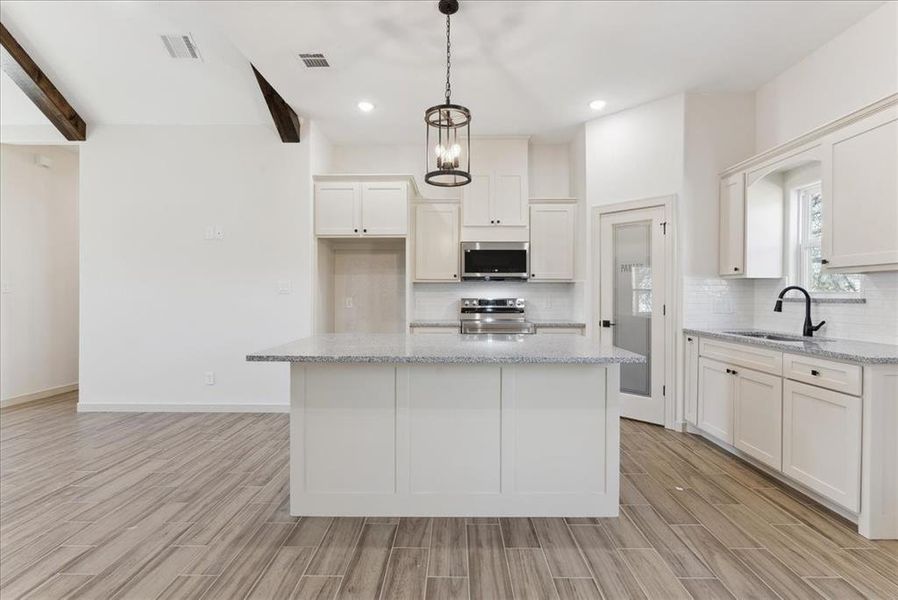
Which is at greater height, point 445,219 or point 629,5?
point 629,5

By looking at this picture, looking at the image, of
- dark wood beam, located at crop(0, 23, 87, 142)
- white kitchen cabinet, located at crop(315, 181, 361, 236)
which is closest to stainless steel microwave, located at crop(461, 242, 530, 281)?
white kitchen cabinet, located at crop(315, 181, 361, 236)

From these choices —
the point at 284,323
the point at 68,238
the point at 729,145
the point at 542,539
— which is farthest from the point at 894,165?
the point at 68,238

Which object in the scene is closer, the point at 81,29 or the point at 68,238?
the point at 81,29

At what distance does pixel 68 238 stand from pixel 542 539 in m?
6.48

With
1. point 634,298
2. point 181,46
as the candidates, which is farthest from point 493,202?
point 181,46

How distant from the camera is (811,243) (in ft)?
11.0

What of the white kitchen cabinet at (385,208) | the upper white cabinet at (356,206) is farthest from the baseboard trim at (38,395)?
the white kitchen cabinet at (385,208)

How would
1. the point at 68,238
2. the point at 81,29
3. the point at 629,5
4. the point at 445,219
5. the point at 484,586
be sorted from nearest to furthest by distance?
the point at 484,586 < the point at 629,5 < the point at 81,29 < the point at 445,219 < the point at 68,238

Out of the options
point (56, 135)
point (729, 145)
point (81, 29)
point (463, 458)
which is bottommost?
point (463, 458)

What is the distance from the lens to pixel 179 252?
4488 mm

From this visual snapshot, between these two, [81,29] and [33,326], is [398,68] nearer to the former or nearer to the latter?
[81,29]

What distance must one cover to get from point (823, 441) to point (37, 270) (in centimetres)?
751

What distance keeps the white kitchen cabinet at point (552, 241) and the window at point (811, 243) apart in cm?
202

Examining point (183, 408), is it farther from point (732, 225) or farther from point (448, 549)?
point (732, 225)
